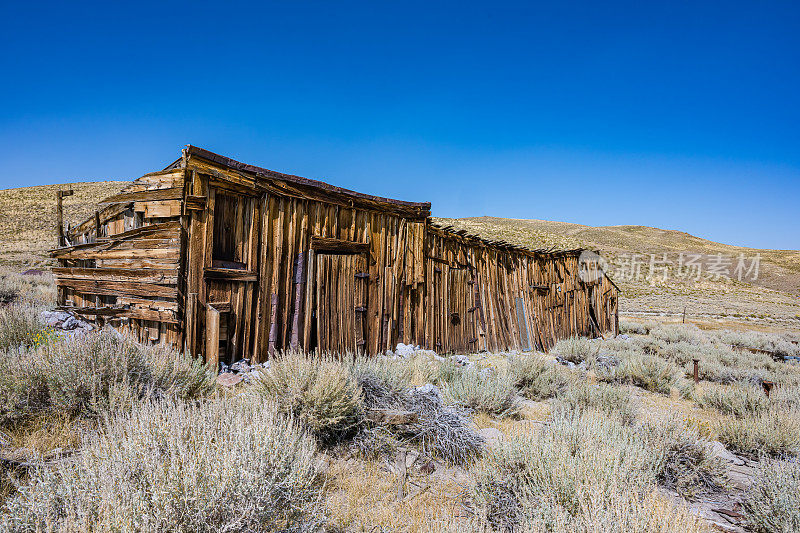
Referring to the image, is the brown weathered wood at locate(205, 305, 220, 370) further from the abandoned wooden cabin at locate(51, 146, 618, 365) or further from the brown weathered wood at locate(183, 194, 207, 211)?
the brown weathered wood at locate(183, 194, 207, 211)

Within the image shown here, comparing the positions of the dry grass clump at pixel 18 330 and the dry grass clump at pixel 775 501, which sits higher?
the dry grass clump at pixel 18 330

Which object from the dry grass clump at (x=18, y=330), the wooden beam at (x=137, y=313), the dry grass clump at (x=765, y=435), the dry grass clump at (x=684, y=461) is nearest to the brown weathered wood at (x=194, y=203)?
the wooden beam at (x=137, y=313)

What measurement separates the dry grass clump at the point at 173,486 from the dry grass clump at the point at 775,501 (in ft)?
10.7

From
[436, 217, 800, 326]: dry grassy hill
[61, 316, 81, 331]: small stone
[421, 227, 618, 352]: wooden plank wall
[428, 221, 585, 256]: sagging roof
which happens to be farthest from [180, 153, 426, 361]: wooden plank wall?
[436, 217, 800, 326]: dry grassy hill

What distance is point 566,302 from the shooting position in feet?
48.1

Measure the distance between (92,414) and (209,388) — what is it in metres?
1.19

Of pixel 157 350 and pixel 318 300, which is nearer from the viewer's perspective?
pixel 157 350

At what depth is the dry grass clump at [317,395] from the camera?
3914 mm

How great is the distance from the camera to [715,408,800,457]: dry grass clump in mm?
4504

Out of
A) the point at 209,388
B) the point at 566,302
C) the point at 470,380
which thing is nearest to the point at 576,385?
the point at 470,380

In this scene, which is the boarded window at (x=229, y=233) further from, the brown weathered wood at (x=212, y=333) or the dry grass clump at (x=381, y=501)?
the dry grass clump at (x=381, y=501)

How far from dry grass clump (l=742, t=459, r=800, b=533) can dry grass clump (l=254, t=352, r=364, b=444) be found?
3.35 m

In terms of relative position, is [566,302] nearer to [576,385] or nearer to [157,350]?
[576,385]

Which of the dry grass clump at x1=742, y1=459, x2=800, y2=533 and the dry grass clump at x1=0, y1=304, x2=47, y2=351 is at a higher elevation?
the dry grass clump at x1=0, y1=304, x2=47, y2=351
